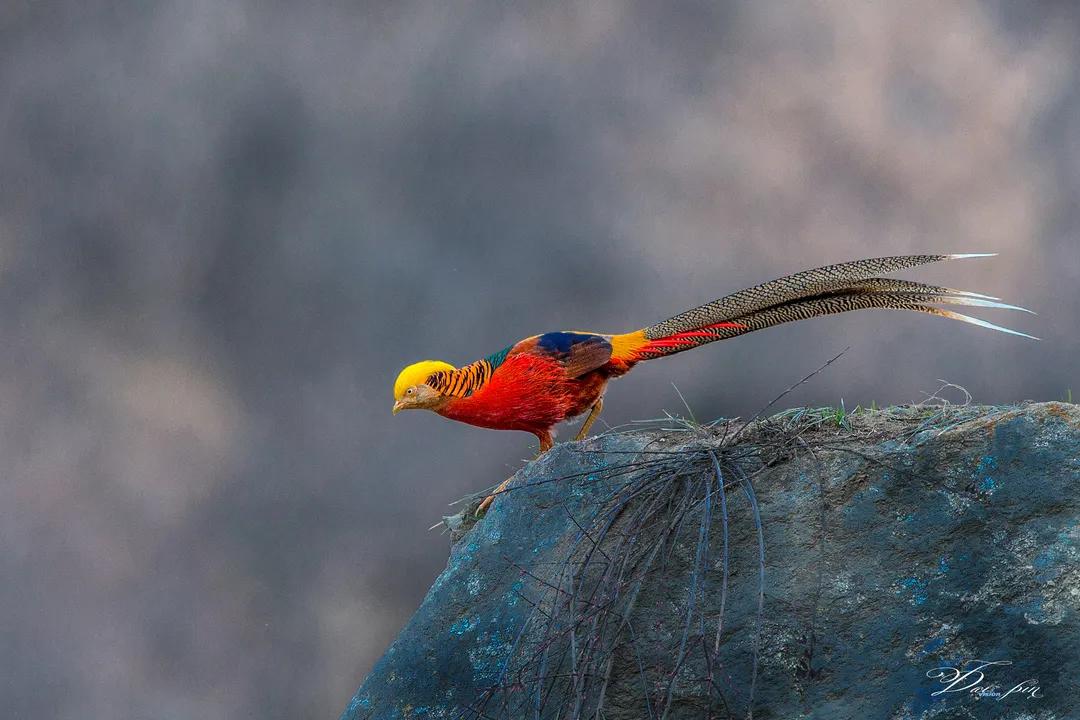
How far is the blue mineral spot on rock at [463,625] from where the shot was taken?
337cm

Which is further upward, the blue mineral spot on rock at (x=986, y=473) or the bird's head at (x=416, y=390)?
the bird's head at (x=416, y=390)

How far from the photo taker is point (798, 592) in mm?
2975

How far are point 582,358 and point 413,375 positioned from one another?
77 centimetres

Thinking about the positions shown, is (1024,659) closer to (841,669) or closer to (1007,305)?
(841,669)

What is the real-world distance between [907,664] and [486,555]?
141 centimetres

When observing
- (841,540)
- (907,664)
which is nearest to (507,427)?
(841,540)

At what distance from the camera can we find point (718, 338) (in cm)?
446

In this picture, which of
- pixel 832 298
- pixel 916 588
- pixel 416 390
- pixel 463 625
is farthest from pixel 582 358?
pixel 916 588

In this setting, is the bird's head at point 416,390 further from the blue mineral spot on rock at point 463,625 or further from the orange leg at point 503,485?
the blue mineral spot on rock at point 463,625

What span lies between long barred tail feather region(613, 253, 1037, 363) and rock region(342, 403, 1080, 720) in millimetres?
689

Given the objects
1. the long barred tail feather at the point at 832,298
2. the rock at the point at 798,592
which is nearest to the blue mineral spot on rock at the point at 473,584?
the rock at the point at 798,592

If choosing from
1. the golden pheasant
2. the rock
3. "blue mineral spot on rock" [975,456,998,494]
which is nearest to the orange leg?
the golden pheasant

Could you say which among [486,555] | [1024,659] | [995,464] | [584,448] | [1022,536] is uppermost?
[584,448]

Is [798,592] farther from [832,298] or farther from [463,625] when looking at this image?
[832,298]
